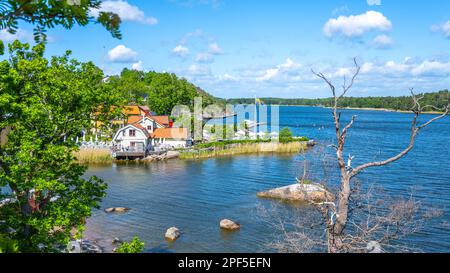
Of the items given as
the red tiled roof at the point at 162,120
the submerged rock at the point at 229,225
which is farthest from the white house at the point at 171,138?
the submerged rock at the point at 229,225

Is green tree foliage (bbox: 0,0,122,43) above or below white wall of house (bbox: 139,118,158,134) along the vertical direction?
above

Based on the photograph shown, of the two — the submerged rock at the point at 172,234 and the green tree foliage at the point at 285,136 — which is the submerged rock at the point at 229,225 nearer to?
the submerged rock at the point at 172,234

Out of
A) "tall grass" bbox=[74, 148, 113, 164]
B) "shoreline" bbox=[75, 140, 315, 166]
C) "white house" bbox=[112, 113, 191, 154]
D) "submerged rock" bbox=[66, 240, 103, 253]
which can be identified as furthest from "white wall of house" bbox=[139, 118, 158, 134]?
"submerged rock" bbox=[66, 240, 103, 253]

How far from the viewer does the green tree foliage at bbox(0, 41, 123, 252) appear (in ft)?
44.4

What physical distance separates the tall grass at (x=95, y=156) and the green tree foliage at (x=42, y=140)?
39.9 m

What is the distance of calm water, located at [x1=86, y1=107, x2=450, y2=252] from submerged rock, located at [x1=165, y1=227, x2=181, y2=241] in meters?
0.44

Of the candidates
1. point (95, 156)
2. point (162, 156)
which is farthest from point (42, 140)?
point (162, 156)

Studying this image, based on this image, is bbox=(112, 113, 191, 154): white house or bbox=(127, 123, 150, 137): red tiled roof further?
bbox=(127, 123, 150, 137): red tiled roof

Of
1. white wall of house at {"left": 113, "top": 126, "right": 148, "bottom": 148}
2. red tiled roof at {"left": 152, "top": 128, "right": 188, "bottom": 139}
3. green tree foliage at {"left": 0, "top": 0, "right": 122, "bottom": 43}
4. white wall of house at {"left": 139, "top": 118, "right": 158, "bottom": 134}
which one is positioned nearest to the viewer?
green tree foliage at {"left": 0, "top": 0, "right": 122, "bottom": 43}

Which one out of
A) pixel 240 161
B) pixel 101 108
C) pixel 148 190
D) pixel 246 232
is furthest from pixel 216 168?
pixel 101 108

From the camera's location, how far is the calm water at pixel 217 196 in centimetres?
2570

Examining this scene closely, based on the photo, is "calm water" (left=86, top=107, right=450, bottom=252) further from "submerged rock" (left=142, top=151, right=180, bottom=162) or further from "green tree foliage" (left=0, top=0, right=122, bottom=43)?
"green tree foliage" (left=0, top=0, right=122, bottom=43)

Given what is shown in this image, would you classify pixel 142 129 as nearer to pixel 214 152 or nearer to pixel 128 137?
pixel 128 137

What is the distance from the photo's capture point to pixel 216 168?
167 feet
